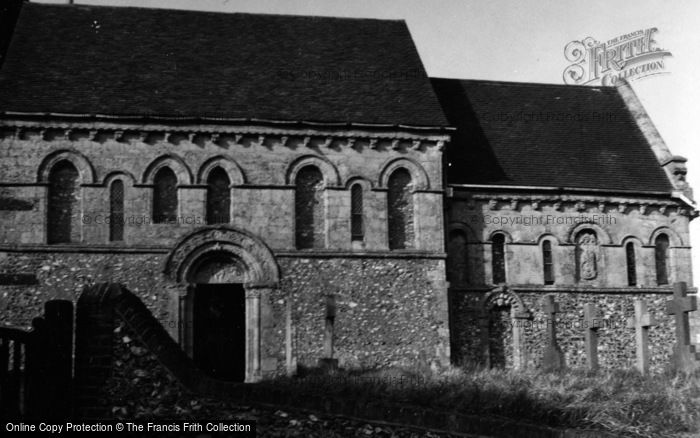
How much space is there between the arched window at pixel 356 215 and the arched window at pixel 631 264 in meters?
9.08

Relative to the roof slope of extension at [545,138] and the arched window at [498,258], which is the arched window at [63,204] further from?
the arched window at [498,258]

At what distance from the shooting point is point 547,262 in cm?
2778

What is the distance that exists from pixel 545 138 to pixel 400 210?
7515 millimetres

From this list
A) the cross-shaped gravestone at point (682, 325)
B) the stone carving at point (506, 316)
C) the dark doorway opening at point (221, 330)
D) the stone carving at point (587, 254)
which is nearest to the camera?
the cross-shaped gravestone at point (682, 325)

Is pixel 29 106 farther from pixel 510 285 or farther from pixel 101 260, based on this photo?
pixel 510 285

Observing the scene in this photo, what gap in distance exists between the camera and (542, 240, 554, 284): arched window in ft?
90.7

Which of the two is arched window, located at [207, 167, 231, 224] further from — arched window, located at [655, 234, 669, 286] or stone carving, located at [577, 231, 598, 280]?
arched window, located at [655, 234, 669, 286]

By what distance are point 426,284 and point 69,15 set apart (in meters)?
13.8

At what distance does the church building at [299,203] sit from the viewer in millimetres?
23609

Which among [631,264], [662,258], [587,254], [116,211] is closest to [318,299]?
[116,211]

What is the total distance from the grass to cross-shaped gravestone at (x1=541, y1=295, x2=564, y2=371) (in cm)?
960

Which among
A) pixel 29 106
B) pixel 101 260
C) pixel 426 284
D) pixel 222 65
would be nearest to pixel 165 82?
pixel 222 65

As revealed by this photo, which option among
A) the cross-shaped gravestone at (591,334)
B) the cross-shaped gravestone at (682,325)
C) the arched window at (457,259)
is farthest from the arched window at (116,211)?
the cross-shaped gravestone at (682,325)

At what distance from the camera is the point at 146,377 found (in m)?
9.64
